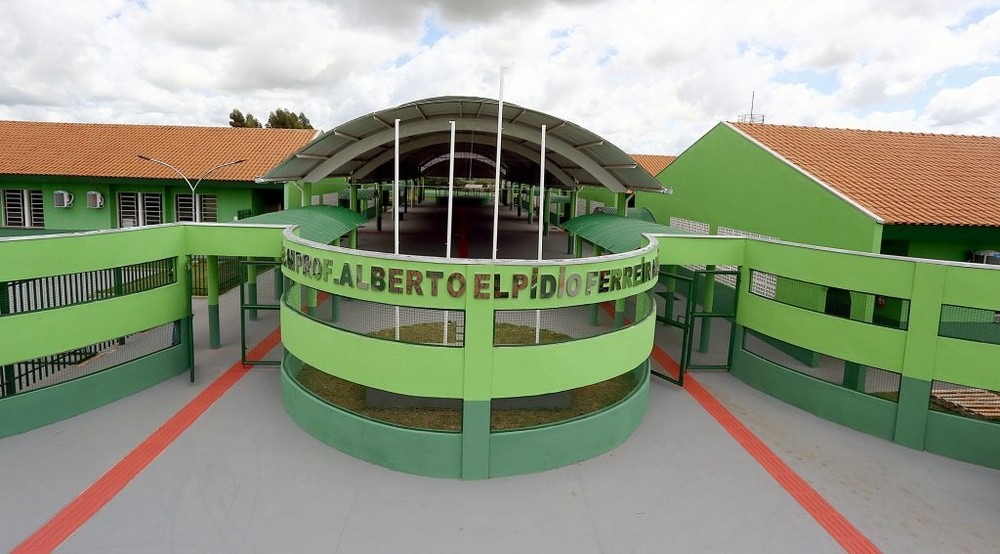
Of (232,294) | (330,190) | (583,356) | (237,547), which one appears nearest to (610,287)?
(583,356)

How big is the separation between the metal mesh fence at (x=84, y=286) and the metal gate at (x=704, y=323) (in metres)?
15.0

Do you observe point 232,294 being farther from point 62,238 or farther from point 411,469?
point 411,469

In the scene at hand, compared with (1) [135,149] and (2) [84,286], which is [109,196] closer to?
(1) [135,149]

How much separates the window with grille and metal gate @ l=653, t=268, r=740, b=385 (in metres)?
28.7

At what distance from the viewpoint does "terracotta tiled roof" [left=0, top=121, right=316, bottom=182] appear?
33062 mm

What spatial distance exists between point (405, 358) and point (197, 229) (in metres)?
9.89

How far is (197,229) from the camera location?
60.3ft

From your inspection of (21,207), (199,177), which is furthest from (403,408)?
(21,207)

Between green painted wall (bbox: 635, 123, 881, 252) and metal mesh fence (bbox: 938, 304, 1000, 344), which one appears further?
green painted wall (bbox: 635, 123, 881, 252)

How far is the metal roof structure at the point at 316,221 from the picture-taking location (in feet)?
65.0

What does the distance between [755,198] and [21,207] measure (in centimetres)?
3879

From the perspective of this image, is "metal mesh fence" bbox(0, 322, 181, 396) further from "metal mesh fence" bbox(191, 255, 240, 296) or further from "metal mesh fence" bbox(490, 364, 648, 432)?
"metal mesh fence" bbox(490, 364, 648, 432)

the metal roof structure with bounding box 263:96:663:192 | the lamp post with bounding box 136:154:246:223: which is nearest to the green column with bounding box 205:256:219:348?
the metal roof structure with bounding box 263:96:663:192

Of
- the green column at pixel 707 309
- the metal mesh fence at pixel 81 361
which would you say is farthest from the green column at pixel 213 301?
the green column at pixel 707 309
